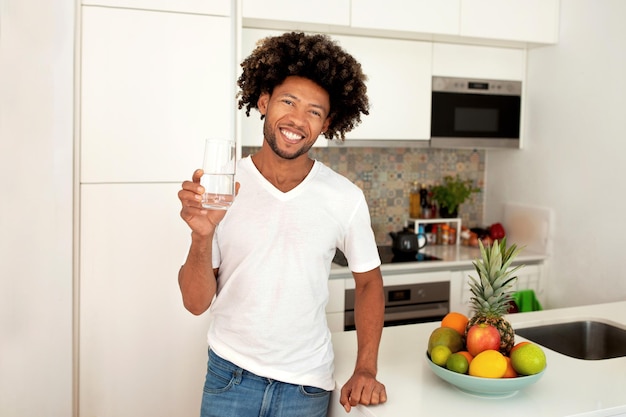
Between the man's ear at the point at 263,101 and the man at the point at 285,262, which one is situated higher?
the man's ear at the point at 263,101

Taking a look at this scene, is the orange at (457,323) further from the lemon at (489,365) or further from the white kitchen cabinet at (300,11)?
the white kitchen cabinet at (300,11)

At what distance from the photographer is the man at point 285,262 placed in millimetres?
1519

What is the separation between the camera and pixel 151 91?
2621 mm

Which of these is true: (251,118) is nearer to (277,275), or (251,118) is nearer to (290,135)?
(290,135)

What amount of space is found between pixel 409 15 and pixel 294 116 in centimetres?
187

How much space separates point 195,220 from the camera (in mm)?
1341

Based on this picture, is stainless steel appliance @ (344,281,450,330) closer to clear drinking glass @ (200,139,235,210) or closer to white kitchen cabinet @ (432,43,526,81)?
white kitchen cabinet @ (432,43,526,81)

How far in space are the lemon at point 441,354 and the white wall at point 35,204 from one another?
157 centimetres

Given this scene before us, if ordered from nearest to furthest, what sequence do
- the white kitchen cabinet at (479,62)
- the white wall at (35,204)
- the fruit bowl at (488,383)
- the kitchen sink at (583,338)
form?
the fruit bowl at (488,383) → the kitchen sink at (583,338) → the white wall at (35,204) → the white kitchen cabinet at (479,62)

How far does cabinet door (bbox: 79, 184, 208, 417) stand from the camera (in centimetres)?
259

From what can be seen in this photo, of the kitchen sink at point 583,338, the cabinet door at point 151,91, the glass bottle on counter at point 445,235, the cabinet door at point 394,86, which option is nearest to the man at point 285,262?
the kitchen sink at point 583,338

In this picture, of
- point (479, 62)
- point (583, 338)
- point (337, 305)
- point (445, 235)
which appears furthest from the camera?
point (445, 235)

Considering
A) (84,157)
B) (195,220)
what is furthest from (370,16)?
(195,220)

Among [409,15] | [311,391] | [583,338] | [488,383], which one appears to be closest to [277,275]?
[311,391]
